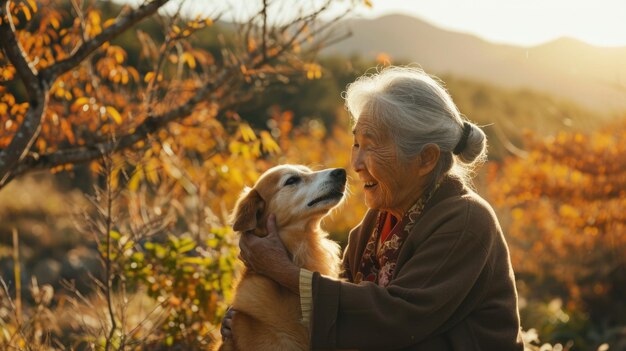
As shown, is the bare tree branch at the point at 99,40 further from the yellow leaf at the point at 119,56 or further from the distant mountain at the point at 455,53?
the distant mountain at the point at 455,53

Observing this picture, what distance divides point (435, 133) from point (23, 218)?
10459 mm

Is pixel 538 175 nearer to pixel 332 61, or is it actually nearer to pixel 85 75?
pixel 85 75

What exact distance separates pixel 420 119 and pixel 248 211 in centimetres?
100

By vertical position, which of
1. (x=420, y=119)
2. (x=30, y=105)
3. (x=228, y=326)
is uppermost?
(x=30, y=105)

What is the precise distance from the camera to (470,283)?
9.23ft

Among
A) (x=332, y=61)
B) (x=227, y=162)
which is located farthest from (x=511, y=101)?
(x=227, y=162)

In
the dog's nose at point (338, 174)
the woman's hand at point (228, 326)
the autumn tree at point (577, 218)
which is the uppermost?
the dog's nose at point (338, 174)

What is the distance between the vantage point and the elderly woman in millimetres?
2799

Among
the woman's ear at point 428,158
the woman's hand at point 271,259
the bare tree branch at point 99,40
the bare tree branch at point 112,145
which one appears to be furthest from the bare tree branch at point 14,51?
the woman's ear at point 428,158

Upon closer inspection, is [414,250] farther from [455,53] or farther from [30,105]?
[455,53]

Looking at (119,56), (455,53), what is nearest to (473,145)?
(119,56)

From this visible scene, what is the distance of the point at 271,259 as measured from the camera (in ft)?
10.4

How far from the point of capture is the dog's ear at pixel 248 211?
11.1 ft

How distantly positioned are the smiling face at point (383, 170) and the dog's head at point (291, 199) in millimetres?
325
